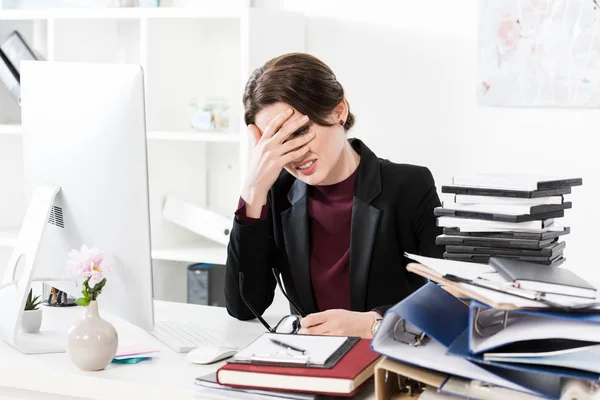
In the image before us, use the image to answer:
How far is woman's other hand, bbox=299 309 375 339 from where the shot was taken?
167 centimetres

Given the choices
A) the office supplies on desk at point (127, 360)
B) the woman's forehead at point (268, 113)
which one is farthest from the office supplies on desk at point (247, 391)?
the woman's forehead at point (268, 113)

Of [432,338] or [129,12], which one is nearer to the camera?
[432,338]

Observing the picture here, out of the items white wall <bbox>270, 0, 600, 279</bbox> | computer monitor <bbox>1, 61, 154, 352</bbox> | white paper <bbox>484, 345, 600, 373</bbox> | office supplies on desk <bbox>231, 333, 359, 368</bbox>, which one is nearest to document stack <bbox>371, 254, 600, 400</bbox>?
white paper <bbox>484, 345, 600, 373</bbox>

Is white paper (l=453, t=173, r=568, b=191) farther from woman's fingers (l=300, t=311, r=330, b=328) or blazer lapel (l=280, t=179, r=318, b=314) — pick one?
blazer lapel (l=280, t=179, r=318, b=314)

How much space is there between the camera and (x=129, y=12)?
3.37 metres

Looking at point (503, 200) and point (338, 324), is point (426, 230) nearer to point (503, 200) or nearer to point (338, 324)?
point (338, 324)

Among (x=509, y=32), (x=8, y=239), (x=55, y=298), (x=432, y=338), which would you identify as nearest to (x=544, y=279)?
(x=432, y=338)

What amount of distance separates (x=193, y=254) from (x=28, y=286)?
167 centimetres

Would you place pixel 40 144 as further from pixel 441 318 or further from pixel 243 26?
pixel 243 26

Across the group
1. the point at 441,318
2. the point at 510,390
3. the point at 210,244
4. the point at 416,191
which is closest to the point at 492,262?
the point at 441,318

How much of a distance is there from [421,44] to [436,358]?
7.43 feet

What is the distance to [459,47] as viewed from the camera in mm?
3250

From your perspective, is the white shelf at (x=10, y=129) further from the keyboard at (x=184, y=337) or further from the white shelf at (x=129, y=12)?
the keyboard at (x=184, y=337)

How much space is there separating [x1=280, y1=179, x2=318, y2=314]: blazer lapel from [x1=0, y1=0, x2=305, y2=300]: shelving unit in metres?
1.11
